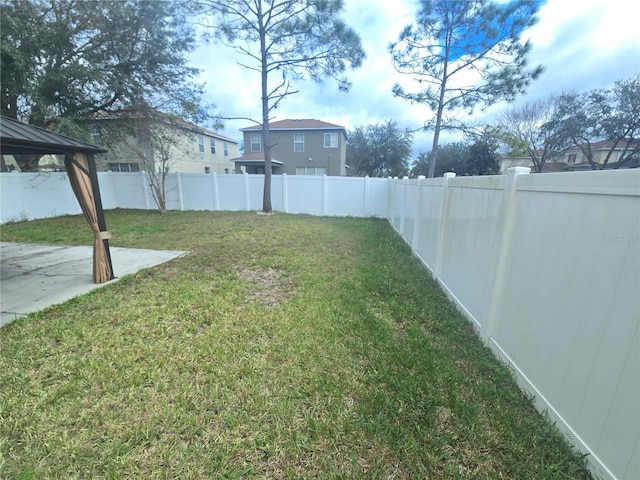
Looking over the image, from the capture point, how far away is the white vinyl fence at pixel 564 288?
1.23 m

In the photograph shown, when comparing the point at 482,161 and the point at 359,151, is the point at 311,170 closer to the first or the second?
the point at 359,151

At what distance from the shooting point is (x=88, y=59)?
382 inches

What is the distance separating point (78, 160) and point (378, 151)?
87.0 feet

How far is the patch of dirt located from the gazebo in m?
1.99

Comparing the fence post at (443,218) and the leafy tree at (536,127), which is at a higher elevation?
the leafy tree at (536,127)

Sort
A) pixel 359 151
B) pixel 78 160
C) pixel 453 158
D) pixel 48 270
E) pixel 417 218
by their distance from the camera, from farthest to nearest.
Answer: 1. pixel 359 151
2. pixel 453 158
3. pixel 417 218
4. pixel 48 270
5. pixel 78 160

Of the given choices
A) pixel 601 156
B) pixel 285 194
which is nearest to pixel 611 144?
pixel 601 156

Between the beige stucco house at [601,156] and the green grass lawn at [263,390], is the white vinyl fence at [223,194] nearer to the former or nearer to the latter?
the beige stucco house at [601,156]

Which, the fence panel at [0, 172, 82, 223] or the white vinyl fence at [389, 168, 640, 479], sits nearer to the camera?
the white vinyl fence at [389, 168, 640, 479]

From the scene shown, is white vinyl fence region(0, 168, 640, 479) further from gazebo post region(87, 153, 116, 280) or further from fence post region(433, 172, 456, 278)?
gazebo post region(87, 153, 116, 280)

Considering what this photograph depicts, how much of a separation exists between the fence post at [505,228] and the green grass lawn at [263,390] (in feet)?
1.61

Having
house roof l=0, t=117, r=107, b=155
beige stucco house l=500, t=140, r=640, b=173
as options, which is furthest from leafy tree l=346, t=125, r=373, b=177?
house roof l=0, t=117, r=107, b=155

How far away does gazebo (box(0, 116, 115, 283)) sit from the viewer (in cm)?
306

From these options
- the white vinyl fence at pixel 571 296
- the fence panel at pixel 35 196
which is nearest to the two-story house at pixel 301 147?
the fence panel at pixel 35 196
